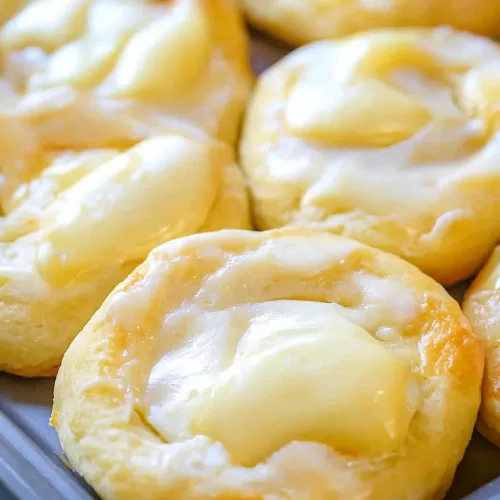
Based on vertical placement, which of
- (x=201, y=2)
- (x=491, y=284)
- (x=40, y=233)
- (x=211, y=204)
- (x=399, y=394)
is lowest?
(x=491, y=284)

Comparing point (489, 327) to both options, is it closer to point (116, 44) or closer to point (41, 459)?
point (41, 459)

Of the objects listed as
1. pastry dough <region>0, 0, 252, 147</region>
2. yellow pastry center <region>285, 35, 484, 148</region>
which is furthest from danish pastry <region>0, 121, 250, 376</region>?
yellow pastry center <region>285, 35, 484, 148</region>

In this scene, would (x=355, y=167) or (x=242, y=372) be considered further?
(x=355, y=167)

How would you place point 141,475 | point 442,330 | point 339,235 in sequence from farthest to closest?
point 339,235 < point 442,330 < point 141,475

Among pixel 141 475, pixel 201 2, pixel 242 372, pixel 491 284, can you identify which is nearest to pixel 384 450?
pixel 242 372

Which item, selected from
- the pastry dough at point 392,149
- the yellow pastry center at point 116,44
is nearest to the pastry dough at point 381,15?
the pastry dough at point 392,149

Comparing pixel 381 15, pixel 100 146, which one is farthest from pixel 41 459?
pixel 381 15

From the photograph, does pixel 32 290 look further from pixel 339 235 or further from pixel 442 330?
pixel 442 330
